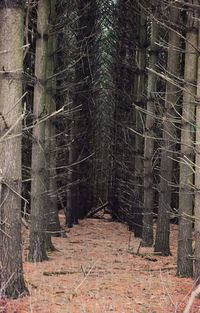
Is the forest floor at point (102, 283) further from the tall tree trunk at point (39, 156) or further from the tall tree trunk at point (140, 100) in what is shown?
the tall tree trunk at point (140, 100)

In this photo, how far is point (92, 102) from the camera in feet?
68.2

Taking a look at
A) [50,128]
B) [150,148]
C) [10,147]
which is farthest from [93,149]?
[10,147]

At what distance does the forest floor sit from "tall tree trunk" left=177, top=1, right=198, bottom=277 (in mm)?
486

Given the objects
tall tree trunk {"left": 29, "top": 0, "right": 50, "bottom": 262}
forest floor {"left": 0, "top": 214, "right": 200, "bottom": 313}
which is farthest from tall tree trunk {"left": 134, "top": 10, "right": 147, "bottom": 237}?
tall tree trunk {"left": 29, "top": 0, "right": 50, "bottom": 262}

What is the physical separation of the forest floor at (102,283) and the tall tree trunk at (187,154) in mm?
486

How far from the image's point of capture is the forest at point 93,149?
644cm

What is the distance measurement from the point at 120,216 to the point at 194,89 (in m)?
14.9

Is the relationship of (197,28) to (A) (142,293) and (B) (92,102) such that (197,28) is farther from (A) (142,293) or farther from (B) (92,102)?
(B) (92,102)

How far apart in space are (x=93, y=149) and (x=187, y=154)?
46.6 feet

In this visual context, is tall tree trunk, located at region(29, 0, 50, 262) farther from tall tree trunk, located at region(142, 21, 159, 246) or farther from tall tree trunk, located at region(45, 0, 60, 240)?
tall tree trunk, located at region(142, 21, 159, 246)

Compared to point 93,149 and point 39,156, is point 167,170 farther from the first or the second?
point 93,149

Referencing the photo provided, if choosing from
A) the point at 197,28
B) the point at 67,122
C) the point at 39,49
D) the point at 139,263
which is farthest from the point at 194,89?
the point at 67,122

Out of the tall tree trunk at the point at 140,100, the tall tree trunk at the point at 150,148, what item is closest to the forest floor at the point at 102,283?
the tall tree trunk at the point at 150,148

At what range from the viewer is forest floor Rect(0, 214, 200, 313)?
6453 mm
